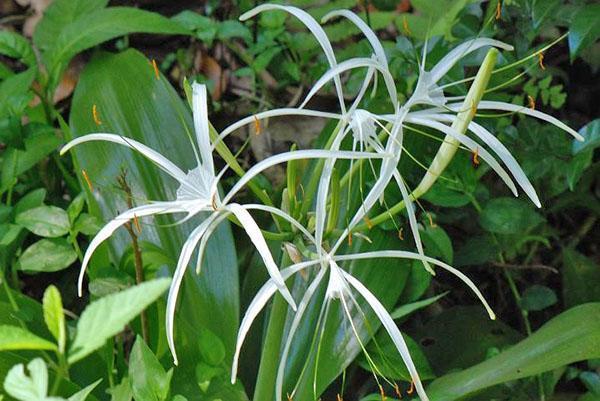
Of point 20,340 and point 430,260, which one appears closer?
point 20,340

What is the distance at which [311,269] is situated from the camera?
38.0 inches

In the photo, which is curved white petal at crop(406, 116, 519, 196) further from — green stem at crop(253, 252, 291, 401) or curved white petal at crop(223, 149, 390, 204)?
green stem at crop(253, 252, 291, 401)

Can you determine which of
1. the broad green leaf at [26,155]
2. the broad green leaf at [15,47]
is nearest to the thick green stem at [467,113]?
the broad green leaf at [26,155]

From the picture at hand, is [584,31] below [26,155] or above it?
above

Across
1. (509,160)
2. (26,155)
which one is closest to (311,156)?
(509,160)

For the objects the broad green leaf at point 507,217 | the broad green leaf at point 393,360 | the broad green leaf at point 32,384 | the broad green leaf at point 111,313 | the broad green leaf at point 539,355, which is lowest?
the broad green leaf at point 393,360

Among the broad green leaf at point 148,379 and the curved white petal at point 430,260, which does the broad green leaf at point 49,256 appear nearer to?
the broad green leaf at point 148,379

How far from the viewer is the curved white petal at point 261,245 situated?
2.06 feet

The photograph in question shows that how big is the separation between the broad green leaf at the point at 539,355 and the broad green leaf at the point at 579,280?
0.81ft

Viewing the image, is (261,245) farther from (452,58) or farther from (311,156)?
(452,58)

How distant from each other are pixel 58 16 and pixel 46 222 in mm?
447

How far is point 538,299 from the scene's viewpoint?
3.50 ft

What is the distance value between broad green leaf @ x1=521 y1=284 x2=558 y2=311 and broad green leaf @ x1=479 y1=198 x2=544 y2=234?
96mm

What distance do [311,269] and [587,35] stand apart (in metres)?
0.39
